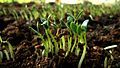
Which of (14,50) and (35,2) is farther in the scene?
(35,2)

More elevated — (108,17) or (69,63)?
(69,63)

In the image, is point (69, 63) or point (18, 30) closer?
point (69, 63)

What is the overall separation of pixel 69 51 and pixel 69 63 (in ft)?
0.39

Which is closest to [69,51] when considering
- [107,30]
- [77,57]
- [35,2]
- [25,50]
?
[77,57]

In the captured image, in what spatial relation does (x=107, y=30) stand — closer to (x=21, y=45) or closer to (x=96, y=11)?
(x=21, y=45)

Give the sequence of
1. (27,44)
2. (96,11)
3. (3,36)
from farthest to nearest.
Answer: (96,11), (3,36), (27,44)

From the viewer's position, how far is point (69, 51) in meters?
1.86

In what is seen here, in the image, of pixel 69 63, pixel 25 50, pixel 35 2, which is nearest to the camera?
pixel 69 63

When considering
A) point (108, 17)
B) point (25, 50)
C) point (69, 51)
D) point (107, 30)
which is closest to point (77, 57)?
point (69, 51)

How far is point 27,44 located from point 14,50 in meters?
0.14

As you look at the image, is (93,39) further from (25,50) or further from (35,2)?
(35,2)

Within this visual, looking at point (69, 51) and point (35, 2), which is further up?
point (69, 51)

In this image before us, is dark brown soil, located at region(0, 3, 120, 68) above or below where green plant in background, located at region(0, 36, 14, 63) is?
below

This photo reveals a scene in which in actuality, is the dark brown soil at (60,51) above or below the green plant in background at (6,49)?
below
